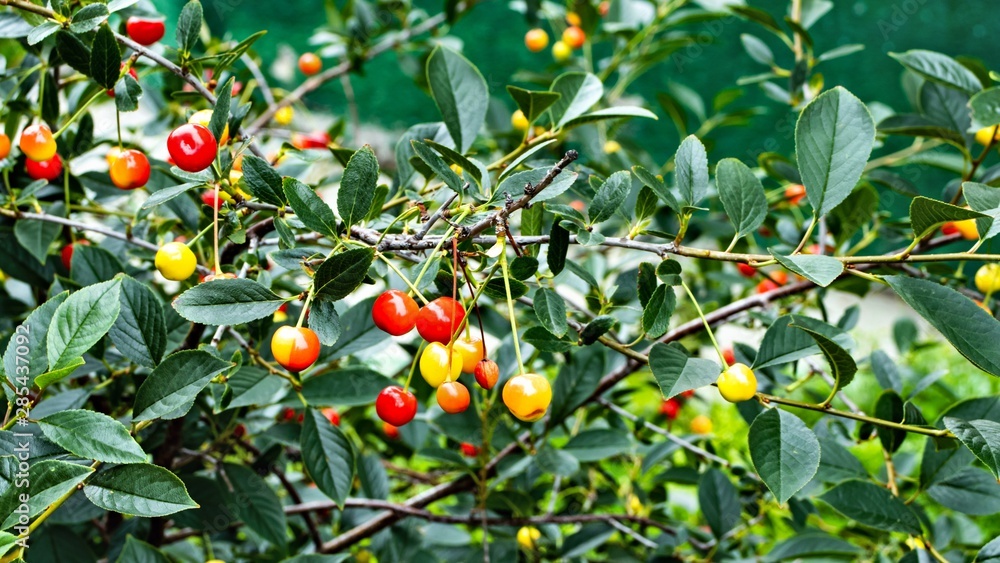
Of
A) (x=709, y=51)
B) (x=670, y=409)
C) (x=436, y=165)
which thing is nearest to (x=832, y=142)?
(x=436, y=165)

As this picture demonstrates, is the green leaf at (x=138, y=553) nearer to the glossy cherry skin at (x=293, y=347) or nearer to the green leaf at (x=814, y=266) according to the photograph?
the glossy cherry skin at (x=293, y=347)

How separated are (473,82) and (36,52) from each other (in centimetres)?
47

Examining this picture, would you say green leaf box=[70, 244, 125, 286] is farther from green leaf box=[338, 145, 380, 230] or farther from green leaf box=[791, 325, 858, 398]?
green leaf box=[791, 325, 858, 398]

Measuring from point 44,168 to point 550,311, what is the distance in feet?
1.89

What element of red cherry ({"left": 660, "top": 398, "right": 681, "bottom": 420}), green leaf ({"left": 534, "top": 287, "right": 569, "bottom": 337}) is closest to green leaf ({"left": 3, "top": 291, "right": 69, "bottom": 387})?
green leaf ({"left": 534, "top": 287, "right": 569, "bottom": 337})

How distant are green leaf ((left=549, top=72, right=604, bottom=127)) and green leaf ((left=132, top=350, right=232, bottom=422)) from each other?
0.38 m

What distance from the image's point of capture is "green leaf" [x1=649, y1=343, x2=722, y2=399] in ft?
1.69

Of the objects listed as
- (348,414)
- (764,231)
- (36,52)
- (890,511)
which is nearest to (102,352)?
(36,52)

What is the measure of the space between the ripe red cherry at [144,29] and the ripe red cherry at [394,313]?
410 mm

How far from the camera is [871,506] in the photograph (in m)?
0.72

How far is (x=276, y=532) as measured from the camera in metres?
0.81

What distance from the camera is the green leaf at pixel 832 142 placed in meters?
0.57

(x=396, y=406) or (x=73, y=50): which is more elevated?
(x=73, y=50)

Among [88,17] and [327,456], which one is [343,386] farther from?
[88,17]
